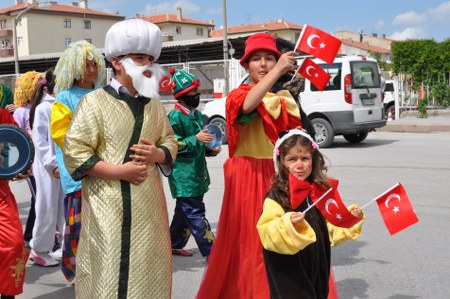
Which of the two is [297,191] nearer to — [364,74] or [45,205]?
[45,205]

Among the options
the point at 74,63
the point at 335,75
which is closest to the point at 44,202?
the point at 74,63

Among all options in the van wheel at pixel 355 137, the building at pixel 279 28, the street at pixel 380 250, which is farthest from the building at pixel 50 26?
the street at pixel 380 250

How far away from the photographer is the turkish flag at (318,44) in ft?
12.1

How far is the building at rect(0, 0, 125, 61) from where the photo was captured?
83.1 meters

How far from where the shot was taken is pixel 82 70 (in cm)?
448

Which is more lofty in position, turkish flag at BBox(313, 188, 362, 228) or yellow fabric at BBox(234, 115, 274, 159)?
yellow fabric at BBox(234, 115, 274, 159)

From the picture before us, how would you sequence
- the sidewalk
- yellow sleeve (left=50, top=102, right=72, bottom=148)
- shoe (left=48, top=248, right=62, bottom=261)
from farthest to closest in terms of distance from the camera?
1. the sidewalk
2. shoe (left=48, top=248, right=62, bottom=261)
3. yellow sleeve (left=50, top=102, right=72, bottom=148)


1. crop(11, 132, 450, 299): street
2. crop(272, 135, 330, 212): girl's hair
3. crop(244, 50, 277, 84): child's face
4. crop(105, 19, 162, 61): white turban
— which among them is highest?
crop(105, 19, 162, 61): white turban

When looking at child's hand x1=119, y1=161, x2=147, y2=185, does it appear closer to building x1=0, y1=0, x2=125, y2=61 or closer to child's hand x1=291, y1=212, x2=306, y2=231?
child's hand x1=291, y1=212, x2=306, y2=231

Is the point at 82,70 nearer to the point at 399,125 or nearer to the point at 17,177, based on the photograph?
the point at 17,177

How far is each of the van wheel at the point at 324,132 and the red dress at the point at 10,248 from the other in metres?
10.4

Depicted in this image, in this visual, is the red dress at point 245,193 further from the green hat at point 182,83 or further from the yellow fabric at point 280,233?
the green hat at point 182,83

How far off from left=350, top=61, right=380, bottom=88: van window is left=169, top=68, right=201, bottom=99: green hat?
28.8 ft

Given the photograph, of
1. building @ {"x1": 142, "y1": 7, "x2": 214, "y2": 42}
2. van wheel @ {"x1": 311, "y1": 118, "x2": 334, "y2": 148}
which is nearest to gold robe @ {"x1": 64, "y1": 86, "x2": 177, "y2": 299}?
van wheel @ {"x1": 311, "y1": 118, "x2": 334, "y2": 148}
